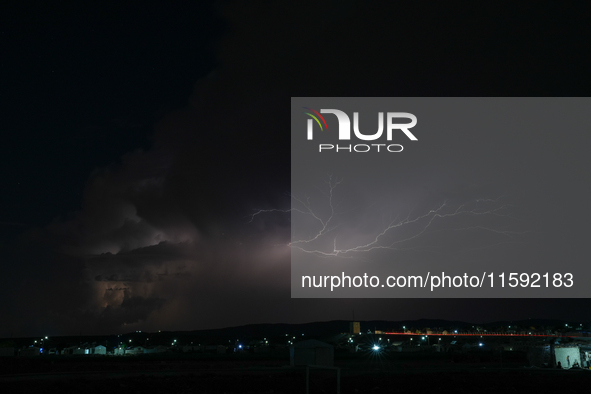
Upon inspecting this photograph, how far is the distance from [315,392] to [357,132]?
41.5 feet

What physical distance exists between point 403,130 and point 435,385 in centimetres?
1430

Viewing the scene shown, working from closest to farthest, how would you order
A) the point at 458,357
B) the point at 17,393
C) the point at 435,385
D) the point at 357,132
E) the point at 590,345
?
1. the point at 357,132
2. the point at 17,393
3. the point at 435,385
4. the point at 590,345
5. the point at 458,357

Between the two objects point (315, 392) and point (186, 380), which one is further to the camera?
point (186, 380)

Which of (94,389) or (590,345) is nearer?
(94,389)

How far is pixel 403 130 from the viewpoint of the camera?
73.2ft

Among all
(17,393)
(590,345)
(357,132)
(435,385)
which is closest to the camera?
(357,132)

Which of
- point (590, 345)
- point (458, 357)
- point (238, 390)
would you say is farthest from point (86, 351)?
point (590, 345)

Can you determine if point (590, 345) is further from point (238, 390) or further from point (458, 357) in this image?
point (238, 390)

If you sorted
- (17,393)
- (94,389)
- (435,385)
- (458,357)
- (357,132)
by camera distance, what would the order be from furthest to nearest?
(458,357), (435,385), (94,389), (17,393), (357,132)

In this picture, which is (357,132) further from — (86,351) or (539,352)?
(86,351)

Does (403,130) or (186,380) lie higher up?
(403,130)

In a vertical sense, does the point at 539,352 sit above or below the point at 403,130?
below

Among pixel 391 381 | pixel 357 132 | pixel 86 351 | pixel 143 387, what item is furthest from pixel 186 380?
pixel 86 351

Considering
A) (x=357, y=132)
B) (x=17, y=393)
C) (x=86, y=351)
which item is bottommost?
(x=86, y=351)
